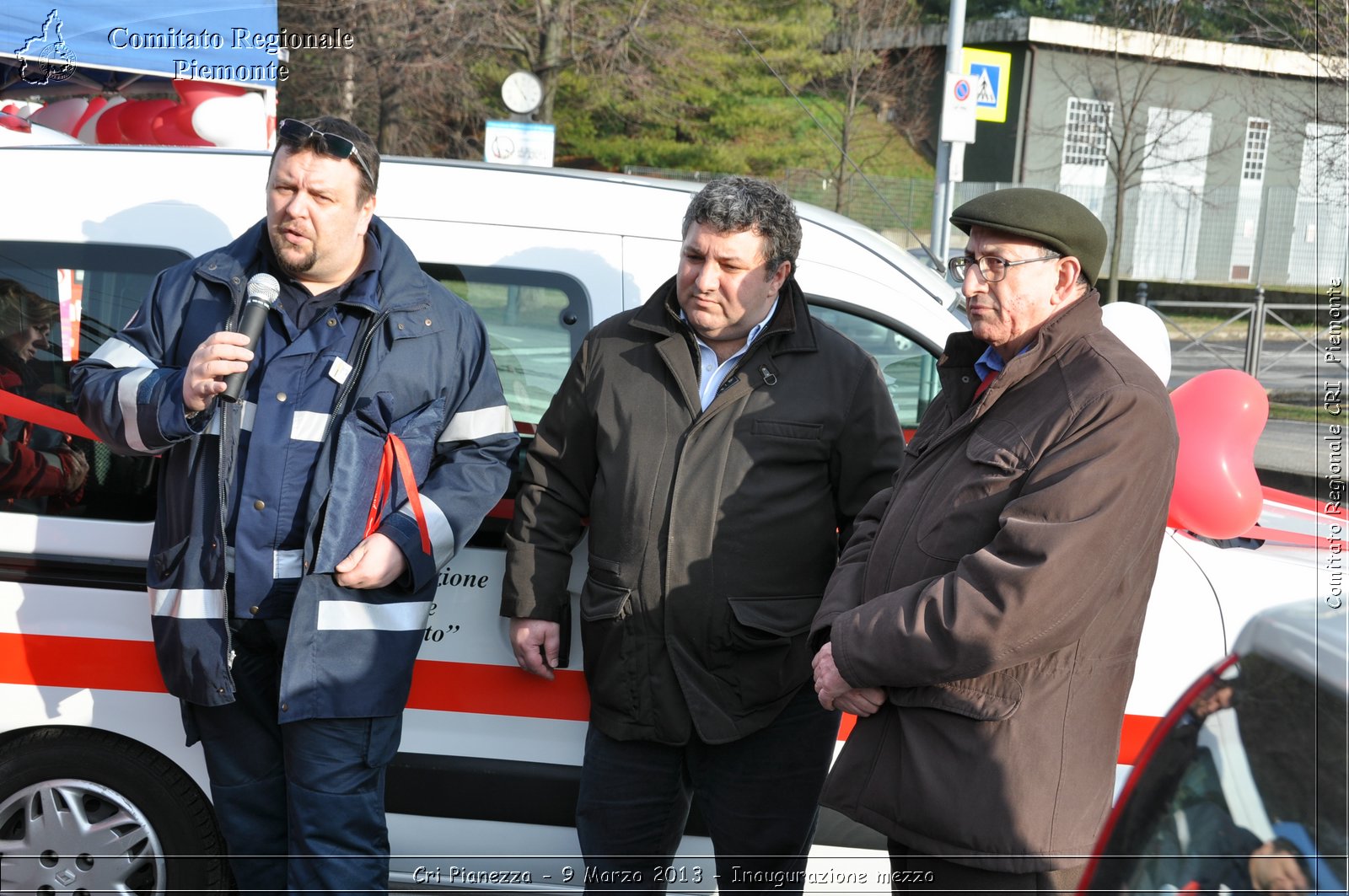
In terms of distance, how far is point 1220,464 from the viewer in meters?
3.01

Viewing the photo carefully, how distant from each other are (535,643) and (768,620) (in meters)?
0.58

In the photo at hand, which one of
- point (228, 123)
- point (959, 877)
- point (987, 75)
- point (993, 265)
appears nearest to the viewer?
point (959, 877)

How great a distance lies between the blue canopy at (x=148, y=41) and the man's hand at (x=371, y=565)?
3.95m

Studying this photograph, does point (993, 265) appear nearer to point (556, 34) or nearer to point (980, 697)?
point (980, 697)

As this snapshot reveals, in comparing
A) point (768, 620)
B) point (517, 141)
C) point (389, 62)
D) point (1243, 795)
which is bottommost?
point (768, 620)

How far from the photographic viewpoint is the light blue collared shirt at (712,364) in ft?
9.05

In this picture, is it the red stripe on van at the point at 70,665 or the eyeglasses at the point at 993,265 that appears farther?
the red stripe on van at the point at 70,665

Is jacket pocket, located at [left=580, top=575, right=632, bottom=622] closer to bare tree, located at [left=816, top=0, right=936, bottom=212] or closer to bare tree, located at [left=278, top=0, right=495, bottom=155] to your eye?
bare tree, located at [left=278, top=0, right=495, bottom=155]

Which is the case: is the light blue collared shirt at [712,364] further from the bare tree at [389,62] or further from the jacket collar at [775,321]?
the bare tree at [389,62]

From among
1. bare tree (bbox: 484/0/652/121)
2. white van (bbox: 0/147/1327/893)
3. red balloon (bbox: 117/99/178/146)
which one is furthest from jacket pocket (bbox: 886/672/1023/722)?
bare tree (bbox: 484/0/652/121)

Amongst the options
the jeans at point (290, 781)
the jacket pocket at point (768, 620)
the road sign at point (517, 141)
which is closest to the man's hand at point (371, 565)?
the jeans at point (290, 781)

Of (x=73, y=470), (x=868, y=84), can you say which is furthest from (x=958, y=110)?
(x=868, y=84)

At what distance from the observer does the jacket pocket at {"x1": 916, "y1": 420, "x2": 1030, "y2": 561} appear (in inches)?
85.7

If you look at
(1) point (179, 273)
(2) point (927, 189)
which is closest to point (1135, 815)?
(1) point (179, 273)
